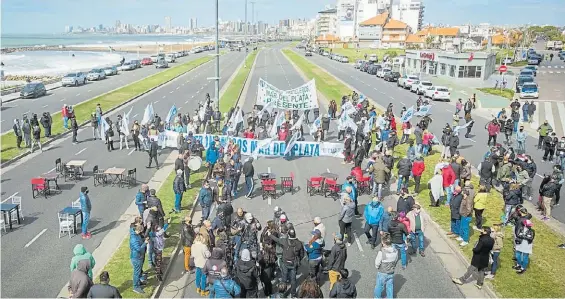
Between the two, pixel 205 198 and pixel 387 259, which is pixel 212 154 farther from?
pixel 387 259

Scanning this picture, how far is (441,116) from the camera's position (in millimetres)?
38000

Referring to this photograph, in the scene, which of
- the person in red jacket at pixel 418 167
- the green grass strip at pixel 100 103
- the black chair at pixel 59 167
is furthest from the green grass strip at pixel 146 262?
the green grass strip at pixel 100 103

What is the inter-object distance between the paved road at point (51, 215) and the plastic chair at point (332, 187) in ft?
24.6

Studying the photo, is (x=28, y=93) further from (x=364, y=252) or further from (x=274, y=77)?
(x=364, y=252)

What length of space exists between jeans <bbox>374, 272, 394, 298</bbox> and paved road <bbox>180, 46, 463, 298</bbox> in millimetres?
635

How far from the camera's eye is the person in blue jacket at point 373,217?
43.5 feet

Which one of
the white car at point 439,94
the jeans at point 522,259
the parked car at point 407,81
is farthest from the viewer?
the parked car at point 407,81

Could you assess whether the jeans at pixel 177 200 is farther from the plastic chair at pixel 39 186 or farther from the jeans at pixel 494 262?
the jeans at pixel 494 262

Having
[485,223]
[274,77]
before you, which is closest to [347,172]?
[485,223]

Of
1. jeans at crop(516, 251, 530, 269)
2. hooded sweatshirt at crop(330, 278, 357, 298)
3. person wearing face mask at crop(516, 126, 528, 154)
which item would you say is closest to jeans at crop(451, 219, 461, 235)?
jeans at crop(516, 251, 530, 269)

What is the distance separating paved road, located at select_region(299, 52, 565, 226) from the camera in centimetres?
2348

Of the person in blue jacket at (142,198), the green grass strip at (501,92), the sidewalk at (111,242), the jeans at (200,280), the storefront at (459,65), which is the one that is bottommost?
the sidewalk at (111,242)

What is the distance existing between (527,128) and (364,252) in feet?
83.3

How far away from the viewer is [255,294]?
10.2 meters
